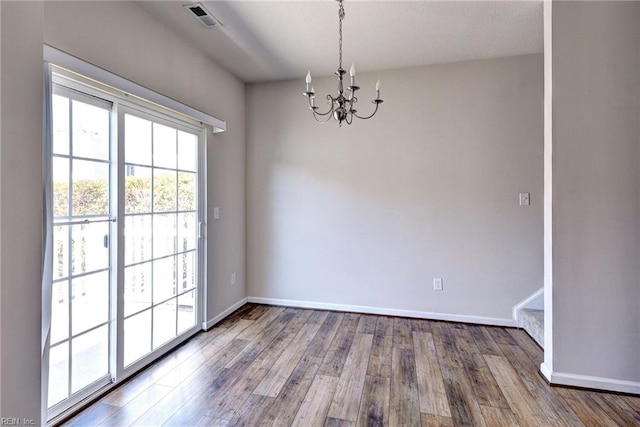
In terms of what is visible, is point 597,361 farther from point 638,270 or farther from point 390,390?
point 390,390

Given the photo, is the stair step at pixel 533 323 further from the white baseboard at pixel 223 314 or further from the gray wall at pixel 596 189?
the white baseboard at pixel 223 314

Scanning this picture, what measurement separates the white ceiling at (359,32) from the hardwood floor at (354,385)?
2667 millimetres

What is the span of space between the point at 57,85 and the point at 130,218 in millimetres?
910

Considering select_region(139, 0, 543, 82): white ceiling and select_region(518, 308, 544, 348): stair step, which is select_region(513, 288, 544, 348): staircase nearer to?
select_region(518, 308, 544, 348): stair step

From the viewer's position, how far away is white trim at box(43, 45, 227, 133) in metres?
1.65

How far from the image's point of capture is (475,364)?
2436mm

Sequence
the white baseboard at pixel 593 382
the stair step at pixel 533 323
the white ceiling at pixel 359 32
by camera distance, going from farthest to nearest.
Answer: the stair step at pixel 533 323 < the white ceiling at pixel 359 32 < the white baseboard at pixel 593 382

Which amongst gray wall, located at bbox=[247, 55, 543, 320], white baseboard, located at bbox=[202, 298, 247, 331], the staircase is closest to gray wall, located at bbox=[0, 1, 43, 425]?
white baseboard, located at bbox=[202, 298, 247, 331]

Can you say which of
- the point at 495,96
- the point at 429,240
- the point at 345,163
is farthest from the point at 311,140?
the point at 495,96

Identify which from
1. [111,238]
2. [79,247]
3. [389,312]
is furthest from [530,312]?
[79,247]

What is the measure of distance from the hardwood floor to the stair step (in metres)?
0.08

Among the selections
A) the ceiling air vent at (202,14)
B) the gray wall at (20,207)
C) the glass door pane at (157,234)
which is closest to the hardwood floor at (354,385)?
the glass door pane at (157,234)

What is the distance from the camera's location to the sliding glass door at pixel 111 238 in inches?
70.6

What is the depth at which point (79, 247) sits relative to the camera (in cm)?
190
